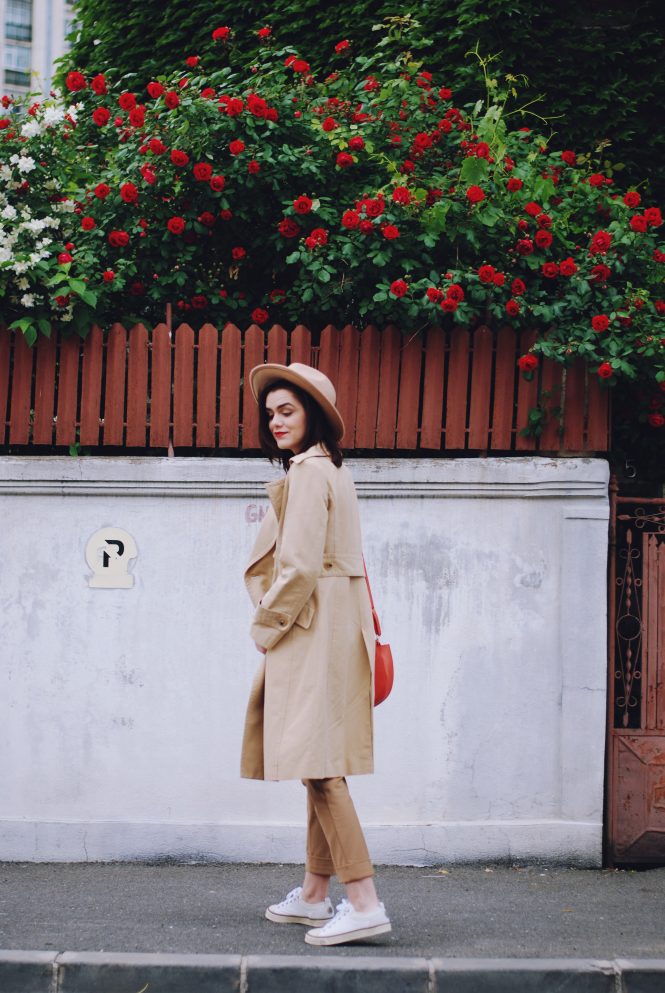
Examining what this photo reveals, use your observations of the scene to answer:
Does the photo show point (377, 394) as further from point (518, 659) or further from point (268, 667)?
point (268, 667)

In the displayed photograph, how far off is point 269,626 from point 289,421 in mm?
761

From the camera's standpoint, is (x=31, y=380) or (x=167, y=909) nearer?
(x=167, y=909)

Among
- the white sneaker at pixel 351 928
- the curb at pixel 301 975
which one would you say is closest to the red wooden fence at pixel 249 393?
the white sneaker at pixel 351 928

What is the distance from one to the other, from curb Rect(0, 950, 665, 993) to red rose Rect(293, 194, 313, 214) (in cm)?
347

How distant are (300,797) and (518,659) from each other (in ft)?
4.05

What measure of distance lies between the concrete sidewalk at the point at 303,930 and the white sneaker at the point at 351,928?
0.05 meters

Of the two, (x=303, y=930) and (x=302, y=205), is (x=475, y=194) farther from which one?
(x=303, y=930)

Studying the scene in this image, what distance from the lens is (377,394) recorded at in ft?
18.9

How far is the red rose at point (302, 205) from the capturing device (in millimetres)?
5746

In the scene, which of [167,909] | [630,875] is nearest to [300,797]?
[167,909]

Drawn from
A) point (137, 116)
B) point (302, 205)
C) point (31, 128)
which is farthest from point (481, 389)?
point (31, 128)

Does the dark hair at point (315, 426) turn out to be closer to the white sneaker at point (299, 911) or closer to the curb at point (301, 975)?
the white sneaker at point (299, 911)

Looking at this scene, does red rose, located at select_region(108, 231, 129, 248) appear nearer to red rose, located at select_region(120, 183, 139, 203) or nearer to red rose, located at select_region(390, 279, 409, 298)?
red rose, located at select_region(120, 183, 139, 203)

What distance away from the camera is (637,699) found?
228 inches
